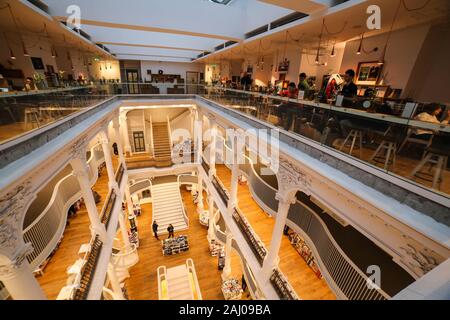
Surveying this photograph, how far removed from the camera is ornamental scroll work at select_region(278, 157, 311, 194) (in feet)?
13.3

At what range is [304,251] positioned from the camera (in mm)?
7586

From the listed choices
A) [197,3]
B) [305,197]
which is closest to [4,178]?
[305,197]

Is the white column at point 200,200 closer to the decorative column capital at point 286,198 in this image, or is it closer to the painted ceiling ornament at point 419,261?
the decorative column capital at point 286,198

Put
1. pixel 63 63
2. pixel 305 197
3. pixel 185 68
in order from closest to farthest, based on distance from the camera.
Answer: pixel 305 197 < pixel 63 63 < pixel 185 68

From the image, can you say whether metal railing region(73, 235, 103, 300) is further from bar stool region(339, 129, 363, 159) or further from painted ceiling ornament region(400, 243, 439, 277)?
bar stool region(339, 129, 363, 159)

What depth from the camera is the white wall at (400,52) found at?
20.9 feet

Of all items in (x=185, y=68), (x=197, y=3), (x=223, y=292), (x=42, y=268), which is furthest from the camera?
(x=185, y=68)

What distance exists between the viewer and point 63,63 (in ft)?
43.8

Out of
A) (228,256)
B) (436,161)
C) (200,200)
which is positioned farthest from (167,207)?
(436,161)

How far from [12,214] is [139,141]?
14425 millimetres

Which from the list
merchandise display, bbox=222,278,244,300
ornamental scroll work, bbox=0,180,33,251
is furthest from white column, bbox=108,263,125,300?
ornamental scroll work, bbox=0,180,33,251

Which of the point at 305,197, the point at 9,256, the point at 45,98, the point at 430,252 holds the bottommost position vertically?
the point at 305,197

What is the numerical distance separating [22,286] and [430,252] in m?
5.53

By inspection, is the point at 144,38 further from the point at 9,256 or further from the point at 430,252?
the point at 430,252
